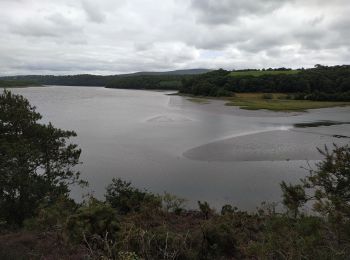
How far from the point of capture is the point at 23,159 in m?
13.4

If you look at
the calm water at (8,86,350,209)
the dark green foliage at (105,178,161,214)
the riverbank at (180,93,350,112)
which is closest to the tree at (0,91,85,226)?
the dark green foliage at (105,178,161,214)

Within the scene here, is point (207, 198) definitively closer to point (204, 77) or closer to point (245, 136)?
point (245, 136)

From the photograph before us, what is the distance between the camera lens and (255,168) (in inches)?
904

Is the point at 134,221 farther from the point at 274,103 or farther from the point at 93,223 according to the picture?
the point at 274,103

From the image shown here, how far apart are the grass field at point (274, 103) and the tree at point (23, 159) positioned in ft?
177

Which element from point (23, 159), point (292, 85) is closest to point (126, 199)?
point (23, 159)

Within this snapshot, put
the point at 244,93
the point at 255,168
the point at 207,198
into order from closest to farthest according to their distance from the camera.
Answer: the point at 207,198 < the point at 255,168 < the point at 244,93

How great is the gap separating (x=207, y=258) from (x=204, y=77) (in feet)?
366

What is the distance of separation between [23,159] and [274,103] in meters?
66.8

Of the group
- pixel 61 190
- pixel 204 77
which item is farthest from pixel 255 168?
pixel 204 77

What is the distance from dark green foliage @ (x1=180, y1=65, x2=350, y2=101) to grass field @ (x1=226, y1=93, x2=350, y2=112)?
145 inches

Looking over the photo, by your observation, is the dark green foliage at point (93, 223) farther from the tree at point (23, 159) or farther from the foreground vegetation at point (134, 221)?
the tree at point (23, 159)

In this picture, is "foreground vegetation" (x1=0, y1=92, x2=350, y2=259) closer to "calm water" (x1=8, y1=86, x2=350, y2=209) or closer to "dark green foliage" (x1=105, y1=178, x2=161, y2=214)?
"dark green foliage" (x1=105, y1=178, x2=161, y2=214)

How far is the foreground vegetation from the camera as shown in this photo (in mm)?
7062
